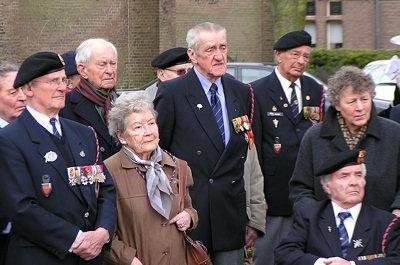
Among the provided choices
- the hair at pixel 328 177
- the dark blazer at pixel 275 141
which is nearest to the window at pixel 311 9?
the dark blazer at pixel 275 141

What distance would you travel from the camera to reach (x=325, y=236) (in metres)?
5.34

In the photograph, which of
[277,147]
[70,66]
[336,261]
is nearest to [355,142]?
[336,261]

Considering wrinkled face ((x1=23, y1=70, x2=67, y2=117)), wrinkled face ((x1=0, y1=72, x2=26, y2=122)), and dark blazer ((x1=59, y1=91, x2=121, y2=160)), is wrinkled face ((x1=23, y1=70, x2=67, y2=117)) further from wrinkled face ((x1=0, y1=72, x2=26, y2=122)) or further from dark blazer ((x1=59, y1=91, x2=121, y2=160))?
dark blazer ((x1=59, y1=91, x2=121, y2=160))

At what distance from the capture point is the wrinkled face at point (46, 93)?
5.33m

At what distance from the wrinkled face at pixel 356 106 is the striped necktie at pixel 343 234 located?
2.48 ft

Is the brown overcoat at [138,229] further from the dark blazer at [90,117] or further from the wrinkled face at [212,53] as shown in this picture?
the wrinkled face at [212,53]

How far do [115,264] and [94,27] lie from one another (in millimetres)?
21719

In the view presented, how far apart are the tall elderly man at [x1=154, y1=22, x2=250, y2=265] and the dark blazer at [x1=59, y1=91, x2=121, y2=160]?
439mm

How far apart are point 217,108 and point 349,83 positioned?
1178 millimetres

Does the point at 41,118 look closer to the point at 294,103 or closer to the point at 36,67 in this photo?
the point at 36,67

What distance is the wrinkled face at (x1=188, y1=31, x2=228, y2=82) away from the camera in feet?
21.2

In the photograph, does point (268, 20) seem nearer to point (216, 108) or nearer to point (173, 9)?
point (173, 9)

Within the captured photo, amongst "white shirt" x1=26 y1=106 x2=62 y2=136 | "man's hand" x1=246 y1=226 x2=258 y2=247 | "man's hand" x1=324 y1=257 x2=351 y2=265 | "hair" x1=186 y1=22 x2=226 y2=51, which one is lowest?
"man's hand" x1=246 y1=226 x2=258 y2=247

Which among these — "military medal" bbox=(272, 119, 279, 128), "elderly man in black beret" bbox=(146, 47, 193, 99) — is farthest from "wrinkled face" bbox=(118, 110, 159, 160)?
"elderly man in black beret" bbox=(146, 47, 193, 99)
